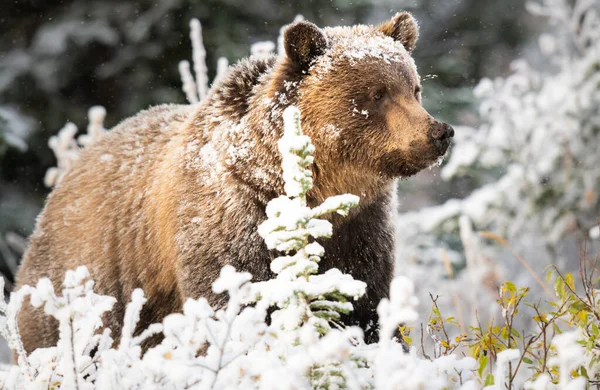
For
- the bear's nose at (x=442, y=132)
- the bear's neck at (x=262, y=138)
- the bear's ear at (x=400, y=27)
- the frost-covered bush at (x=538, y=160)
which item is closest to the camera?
the bear's nose at (x=442, y=132)

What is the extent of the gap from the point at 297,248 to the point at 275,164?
1.35m

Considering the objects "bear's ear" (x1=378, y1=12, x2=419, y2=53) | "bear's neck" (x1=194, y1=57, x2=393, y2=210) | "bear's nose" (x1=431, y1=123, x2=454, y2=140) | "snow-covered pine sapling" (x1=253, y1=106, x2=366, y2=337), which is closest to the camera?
"snow-covered pine sapling" (x1=253, y1=106, x2=366, y2=337)

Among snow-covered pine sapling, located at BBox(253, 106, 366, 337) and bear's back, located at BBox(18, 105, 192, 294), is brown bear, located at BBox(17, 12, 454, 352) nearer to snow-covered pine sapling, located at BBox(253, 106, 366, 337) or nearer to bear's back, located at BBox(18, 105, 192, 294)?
bear's back, located at BBox(18, 105, 192, 294)

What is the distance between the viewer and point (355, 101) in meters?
3.41

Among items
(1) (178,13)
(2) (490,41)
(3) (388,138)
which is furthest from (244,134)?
Result: (2) (490,41)

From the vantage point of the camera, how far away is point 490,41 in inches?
534

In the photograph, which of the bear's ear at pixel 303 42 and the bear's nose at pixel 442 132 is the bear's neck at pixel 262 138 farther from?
the bear's nose at pixel 442 132

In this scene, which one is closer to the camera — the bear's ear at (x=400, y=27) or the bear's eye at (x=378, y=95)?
the bear's eye at (x=378, y=95)

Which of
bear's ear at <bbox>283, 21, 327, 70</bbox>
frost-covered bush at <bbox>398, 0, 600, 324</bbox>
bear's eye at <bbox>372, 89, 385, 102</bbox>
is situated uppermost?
frost-covered bush at <bbox>398, 0, 600, 324</bbox>

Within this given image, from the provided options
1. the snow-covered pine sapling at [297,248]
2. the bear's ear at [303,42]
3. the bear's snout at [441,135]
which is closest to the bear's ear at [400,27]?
the bear's ear at [303,42]

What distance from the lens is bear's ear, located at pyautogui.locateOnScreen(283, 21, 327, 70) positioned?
342 cm

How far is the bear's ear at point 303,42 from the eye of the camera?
3.42 metres

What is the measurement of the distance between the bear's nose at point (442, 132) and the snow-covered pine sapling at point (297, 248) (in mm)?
1277

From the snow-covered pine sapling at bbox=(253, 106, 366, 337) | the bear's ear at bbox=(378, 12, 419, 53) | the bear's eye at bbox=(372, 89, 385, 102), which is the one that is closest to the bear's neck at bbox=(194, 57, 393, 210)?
the bear's eye at bbox=(372, 89, 385, 102)
